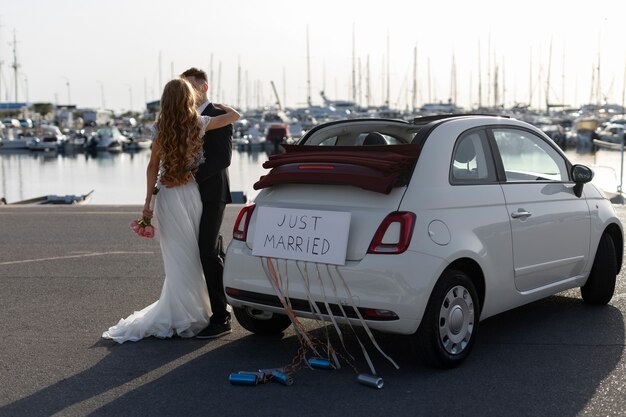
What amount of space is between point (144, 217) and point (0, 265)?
12.9ft

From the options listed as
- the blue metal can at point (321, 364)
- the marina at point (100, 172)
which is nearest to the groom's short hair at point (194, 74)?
the blue metal can at point (321, 364)

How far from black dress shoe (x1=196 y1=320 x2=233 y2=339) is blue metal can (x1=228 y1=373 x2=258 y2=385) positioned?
132cm

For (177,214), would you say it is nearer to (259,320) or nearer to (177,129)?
(177,129)

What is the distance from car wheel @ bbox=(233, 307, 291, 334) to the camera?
273 inches

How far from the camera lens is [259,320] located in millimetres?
6973

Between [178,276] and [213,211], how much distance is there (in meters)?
0.59

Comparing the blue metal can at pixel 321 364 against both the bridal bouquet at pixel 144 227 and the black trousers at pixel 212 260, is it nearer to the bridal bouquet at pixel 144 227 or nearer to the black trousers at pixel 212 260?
the black trousers at pixel 212 260

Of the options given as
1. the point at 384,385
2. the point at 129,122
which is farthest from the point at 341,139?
the point at 129,122

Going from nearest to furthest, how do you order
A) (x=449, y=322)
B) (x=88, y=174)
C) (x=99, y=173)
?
(x=449, y=322) → (x=88, y=174) → (x=99, y=173)

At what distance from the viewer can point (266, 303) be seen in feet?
20.7

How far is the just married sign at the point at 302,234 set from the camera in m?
5.93

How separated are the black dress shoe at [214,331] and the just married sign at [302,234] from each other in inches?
41.8

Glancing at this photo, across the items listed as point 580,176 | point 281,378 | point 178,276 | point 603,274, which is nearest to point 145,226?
point 178,276

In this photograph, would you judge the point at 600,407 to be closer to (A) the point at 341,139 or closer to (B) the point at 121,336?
(A) the point at 341,139
